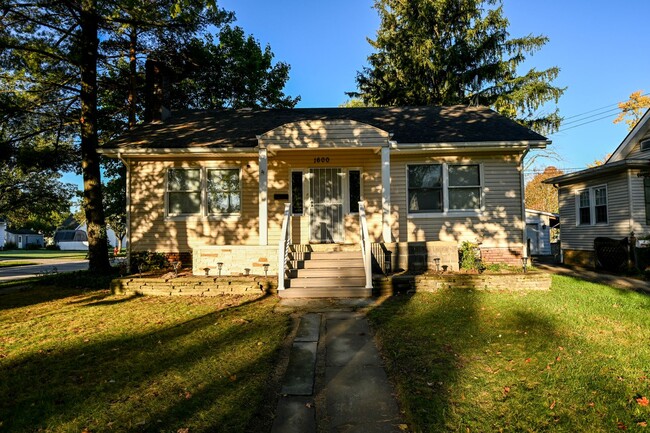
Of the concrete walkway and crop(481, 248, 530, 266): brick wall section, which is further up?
crop(481, 248, 530, 266): brick wall section

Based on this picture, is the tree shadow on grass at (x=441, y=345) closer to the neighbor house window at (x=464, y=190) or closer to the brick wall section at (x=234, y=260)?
the brick wall section at (x=234, y=260)

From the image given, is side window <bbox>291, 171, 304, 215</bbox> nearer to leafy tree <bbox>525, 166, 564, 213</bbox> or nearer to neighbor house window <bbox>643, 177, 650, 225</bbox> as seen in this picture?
neighbor house window <bbox>643, 177, 650, 225</bbox>

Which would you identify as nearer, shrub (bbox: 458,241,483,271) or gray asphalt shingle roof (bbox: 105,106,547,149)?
shrub (bbox: 458,241,483,271)

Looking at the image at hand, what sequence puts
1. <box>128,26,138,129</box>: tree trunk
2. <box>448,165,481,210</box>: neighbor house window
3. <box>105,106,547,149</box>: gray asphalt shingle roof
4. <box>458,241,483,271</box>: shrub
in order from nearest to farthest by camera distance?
<box>458,241,483,271</box>: shrub < <box>105,106,547,149</box>: gray asphalt shingle roof < <box>448,165,481,210</box>: neighbor house window < <box>128,26,138,129</box>: tree trunk

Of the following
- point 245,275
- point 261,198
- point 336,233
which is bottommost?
point 245,275

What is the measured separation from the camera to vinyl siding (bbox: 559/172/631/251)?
40.2 feet

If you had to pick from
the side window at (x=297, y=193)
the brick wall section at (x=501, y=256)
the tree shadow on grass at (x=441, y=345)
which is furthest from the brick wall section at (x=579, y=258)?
the side window at (x=297, y=193)

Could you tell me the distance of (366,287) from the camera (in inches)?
282

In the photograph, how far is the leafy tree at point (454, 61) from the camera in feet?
68.1

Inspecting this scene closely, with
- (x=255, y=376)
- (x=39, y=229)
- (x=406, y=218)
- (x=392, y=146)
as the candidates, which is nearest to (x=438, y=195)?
(x=406, y=218)

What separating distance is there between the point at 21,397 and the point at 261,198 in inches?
239

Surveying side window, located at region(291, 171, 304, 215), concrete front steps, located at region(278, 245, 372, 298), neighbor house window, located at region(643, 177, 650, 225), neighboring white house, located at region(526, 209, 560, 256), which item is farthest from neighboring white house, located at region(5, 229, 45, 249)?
neighbor house window, located at region(643, 177, 650, 225)

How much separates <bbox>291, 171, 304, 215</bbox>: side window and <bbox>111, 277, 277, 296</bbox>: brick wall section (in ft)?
10.3

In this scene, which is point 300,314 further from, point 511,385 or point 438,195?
point 438,195
